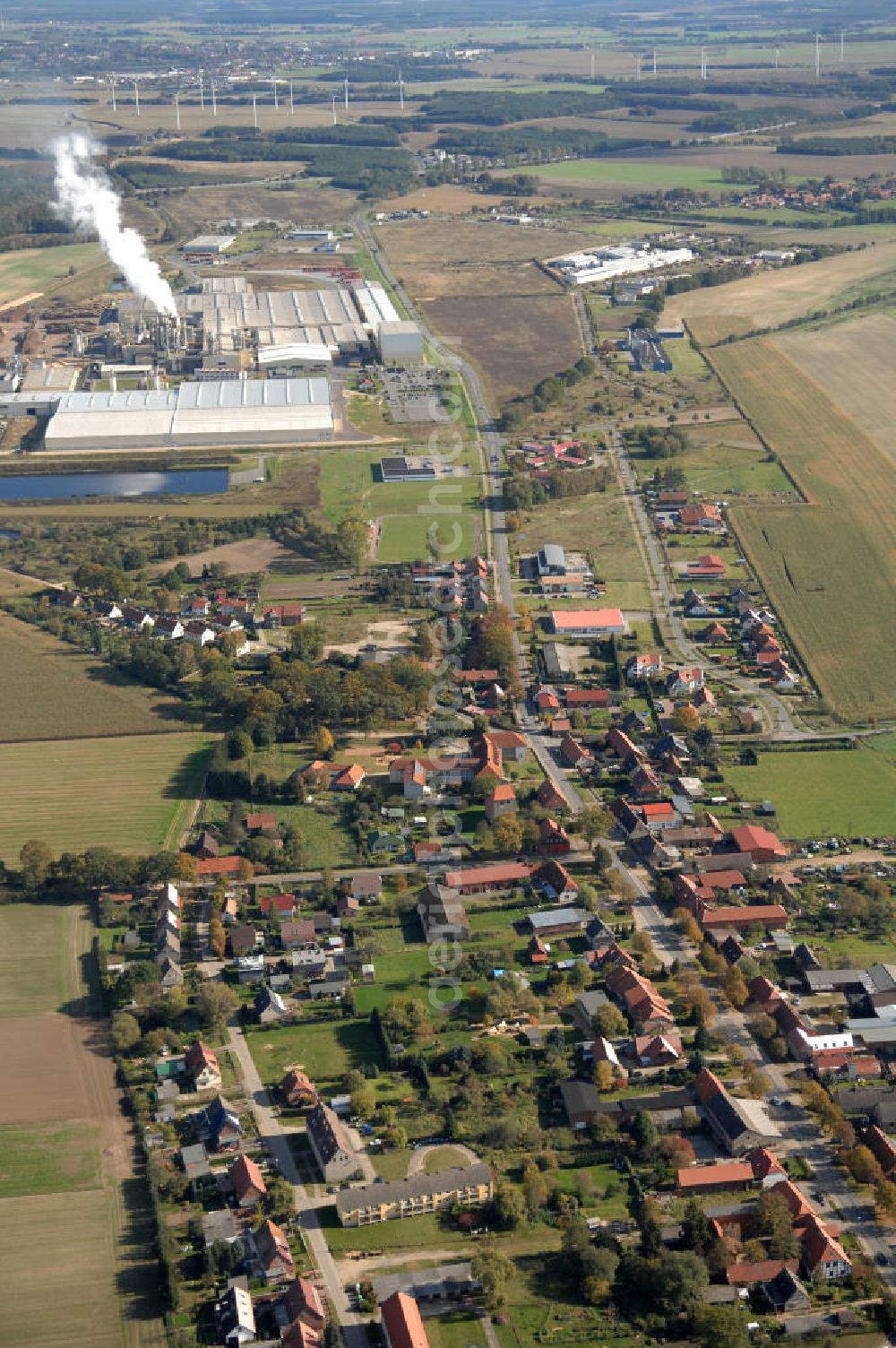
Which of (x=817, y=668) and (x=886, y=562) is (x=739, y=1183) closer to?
(x=817, y=668)

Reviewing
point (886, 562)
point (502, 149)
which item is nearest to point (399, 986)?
point (886, 562)

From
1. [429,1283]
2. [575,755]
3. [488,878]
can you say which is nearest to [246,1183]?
[429,1283]

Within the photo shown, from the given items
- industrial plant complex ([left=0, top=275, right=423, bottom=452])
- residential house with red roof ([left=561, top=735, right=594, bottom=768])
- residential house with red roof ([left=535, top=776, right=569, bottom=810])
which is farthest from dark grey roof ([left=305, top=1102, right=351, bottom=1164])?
industrial plant complex ([left=0, top=275, right=423, bottom=452])

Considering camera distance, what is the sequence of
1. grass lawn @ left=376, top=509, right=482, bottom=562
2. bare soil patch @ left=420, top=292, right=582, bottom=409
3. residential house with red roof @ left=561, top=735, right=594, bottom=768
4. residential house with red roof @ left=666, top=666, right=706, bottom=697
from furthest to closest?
bare soil patch @ left=420, top=292, right=582, bottom=409 → grass lawn @ left=376, top=509, right=482, bottom=562 → residential house with red roof @ left=666, top=666, right=706, bottom=697 → residential house with red roof @ left=561, top=735, right=594, bottom=768

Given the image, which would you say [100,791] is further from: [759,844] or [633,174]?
[633,174]

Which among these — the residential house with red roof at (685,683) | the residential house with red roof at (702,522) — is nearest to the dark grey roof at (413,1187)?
the residential house with red roof at (685,683)

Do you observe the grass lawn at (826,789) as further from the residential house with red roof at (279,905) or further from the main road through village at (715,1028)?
the residential house with red roof at (279,905)

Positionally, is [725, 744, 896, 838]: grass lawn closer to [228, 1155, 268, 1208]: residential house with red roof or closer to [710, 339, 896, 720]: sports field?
[710, 339, 896, 720]: sports field
